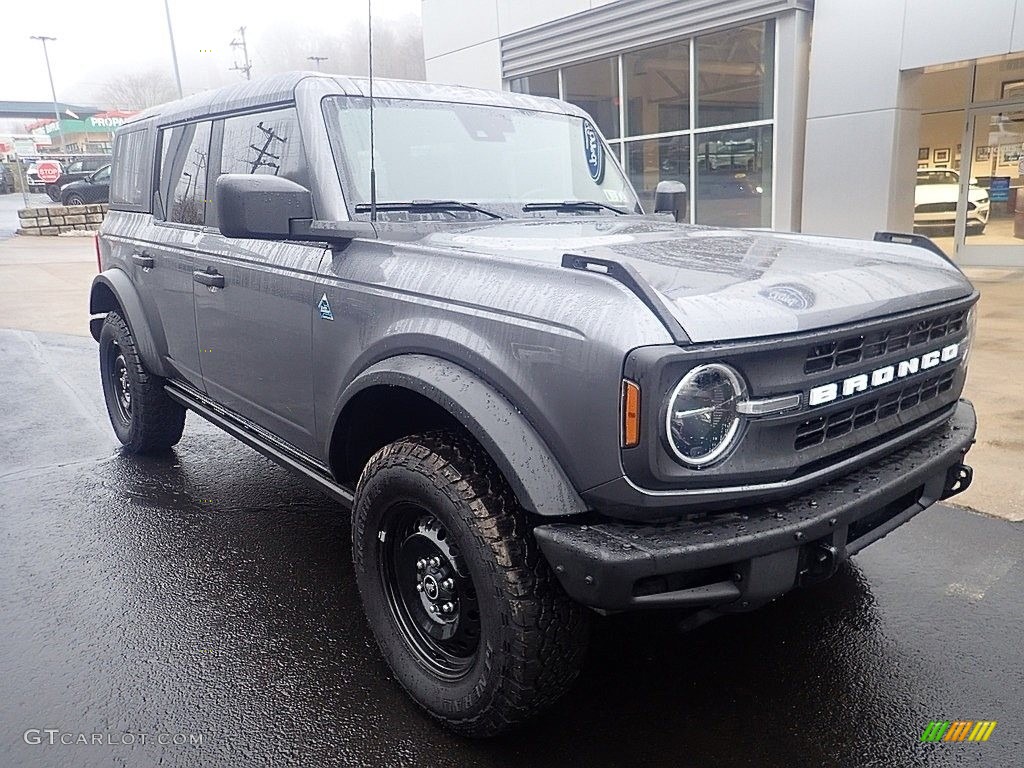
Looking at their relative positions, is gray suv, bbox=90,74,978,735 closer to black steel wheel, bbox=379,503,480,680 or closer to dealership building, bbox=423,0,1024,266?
black steel wheel, bbox=379,503,480,680

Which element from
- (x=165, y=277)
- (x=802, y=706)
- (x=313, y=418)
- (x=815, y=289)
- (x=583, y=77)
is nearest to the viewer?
(x=815, y=289)

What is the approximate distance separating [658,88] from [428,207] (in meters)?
11.5

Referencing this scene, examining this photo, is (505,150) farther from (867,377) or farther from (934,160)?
(934,160)

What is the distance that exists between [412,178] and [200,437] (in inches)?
131

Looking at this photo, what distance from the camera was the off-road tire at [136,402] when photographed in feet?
15.5

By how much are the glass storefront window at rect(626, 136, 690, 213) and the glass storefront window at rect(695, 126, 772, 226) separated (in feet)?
1.15

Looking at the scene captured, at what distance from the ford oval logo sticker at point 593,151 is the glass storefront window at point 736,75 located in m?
8.55

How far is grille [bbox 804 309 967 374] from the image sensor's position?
7.08 feet

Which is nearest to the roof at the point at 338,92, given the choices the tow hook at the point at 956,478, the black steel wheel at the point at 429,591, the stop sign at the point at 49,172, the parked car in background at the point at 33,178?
the black steel wheel at the point at 429,591

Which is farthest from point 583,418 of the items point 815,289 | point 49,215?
point 49,215

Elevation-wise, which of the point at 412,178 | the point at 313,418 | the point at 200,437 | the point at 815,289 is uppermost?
the point at 412,178

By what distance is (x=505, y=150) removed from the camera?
352 cm

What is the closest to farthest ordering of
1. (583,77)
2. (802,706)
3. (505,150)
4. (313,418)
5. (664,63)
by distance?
(802,706)
(313,418)
(505,150)
(664,63)
(583,77)

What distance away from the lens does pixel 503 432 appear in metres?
2.15
